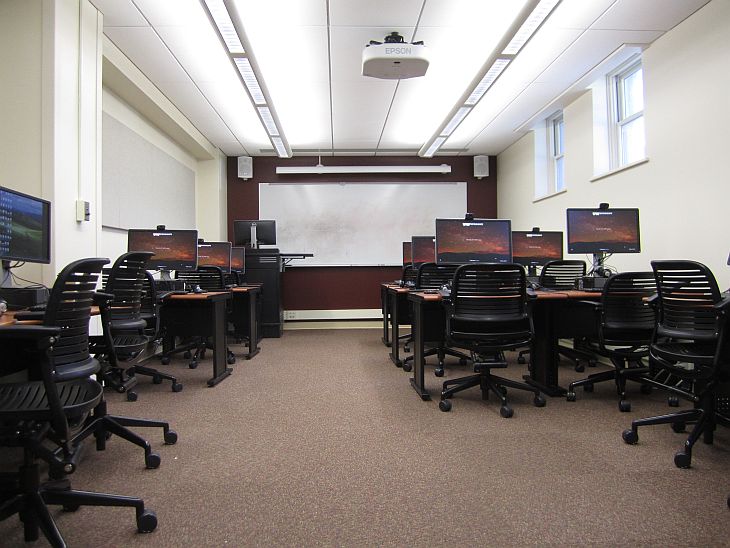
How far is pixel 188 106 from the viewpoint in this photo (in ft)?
17.2

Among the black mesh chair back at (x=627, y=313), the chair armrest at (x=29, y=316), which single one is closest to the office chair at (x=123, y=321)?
the chair armrest at (x=29, y=316)

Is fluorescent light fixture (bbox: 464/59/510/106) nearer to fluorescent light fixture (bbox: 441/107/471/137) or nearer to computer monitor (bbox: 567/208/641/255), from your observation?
fluorescent light fixture (bbox: 441/107/471/137)

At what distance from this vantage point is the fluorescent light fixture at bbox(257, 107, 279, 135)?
5098 millimetres

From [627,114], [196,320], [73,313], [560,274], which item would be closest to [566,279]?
[560,274]

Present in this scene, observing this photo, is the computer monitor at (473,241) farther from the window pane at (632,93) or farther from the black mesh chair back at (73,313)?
the black mesh chair back at (73,313)

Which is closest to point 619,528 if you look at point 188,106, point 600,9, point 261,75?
point 600,9

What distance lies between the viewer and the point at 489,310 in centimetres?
283

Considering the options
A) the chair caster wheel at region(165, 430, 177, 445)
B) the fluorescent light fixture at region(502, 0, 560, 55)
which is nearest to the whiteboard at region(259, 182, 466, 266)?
the fluorescent light fixture at region(502, 0, 560, 55)

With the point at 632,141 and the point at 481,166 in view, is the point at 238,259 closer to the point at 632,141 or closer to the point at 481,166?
the point at 481,166

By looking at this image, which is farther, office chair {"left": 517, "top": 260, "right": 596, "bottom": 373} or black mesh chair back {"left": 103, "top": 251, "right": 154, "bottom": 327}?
office chair {"left": 517, "top": 260, "right": 596, "bottom": 373}

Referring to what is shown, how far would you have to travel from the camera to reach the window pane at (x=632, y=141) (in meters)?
4.36

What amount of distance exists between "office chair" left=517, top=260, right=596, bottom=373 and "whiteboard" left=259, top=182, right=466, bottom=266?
3588 mm

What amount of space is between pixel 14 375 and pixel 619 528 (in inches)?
113

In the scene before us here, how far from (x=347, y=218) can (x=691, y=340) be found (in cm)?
583
